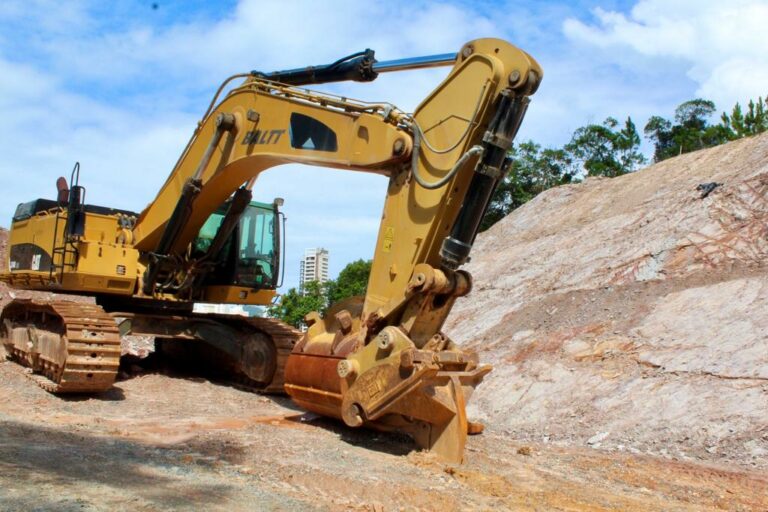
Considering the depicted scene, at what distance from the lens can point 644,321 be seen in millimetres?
11625

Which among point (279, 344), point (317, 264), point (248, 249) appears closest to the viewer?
point (279, 344)

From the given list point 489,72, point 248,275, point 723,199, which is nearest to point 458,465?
point 489,72

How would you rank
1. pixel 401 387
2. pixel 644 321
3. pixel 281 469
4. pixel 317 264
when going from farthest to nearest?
1. pixel 317 264
2. pixel 644 321
3. pixel 401 387
4. pixel 281 469

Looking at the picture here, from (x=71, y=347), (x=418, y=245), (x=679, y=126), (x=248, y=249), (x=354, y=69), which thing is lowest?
(x=71, y=347)

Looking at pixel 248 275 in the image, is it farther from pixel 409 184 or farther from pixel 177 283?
pixel 409 184

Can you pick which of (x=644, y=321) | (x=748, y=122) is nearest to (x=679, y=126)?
(x=748, y=122)

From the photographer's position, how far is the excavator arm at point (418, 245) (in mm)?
6152

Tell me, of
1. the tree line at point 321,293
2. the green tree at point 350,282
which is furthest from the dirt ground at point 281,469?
the green tree at point 350,282

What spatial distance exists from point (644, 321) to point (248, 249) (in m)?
6.05

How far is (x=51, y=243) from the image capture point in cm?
1004

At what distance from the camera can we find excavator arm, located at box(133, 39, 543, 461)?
6.15 m

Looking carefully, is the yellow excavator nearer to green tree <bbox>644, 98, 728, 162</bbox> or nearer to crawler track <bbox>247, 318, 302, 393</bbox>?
crawler track <bbox>247, 318, 302, 393</bbox>

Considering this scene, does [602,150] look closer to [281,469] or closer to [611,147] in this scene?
[611,147]

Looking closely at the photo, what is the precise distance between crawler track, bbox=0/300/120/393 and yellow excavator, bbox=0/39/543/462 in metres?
0.02
